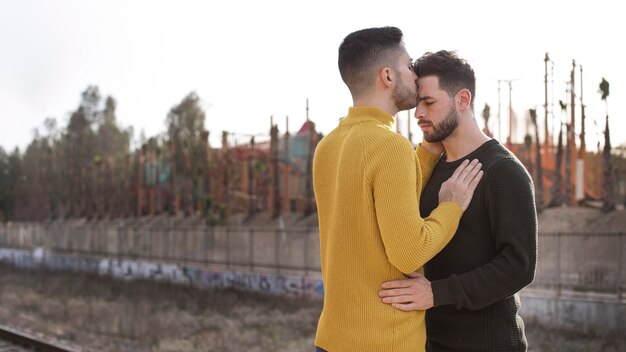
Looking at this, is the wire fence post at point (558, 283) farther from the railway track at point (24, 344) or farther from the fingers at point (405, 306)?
the fingers at point (405, 306)

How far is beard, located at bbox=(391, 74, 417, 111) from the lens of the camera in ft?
9.54

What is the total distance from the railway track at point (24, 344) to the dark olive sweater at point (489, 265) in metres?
9.36

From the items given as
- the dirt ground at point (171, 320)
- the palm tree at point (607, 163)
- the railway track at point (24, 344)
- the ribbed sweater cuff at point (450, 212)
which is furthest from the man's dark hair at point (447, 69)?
the palm tree at point (607, 163)

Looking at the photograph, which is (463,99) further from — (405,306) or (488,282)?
(405,306)

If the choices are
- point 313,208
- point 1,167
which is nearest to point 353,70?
point 313,208

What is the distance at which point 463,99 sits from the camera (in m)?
3.04

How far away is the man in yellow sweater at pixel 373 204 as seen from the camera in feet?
8.70

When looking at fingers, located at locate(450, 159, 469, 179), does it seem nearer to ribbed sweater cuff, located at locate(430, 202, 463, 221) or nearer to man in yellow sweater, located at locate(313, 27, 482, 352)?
man in yellow sweater, located at locate(313, 27, 482, 352)

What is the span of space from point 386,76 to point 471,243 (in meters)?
0.74

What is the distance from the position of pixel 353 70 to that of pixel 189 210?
44.1 metres

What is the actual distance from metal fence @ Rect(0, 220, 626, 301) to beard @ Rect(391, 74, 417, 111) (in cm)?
1367

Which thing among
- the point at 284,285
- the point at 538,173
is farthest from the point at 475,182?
the point at 538,173

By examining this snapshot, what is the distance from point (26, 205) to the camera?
73312mm

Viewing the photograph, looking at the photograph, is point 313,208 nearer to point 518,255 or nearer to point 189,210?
point 189,210
